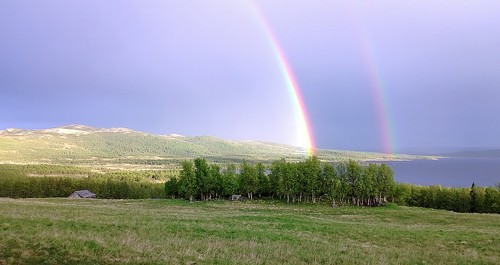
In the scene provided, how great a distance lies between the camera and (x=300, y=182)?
270ft

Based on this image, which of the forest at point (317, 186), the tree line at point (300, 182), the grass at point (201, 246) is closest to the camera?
the grass at point (201, 246)

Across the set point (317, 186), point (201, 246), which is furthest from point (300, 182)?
point (201, 246)

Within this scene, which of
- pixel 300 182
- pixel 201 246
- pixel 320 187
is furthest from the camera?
pixel 320 187

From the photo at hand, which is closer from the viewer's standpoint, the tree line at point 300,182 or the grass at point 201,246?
the grass at point 201,246

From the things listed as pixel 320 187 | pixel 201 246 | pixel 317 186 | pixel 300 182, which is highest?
pixel 201 246

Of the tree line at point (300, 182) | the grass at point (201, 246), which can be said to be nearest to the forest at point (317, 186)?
the tree line at point (300, 182)

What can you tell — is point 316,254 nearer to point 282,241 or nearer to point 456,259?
point 282,241

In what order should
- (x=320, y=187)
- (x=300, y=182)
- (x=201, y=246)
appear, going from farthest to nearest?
(x=320, y=187)
(x=300, y=182)
(x=201, y=246)

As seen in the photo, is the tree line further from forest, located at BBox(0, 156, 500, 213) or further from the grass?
the grass

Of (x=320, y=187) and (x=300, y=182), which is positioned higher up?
(x=300, y=182)

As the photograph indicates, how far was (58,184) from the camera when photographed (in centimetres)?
10862

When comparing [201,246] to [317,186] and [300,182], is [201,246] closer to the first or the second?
[300,182]

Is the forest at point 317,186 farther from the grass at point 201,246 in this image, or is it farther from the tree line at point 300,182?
the grass at point 201,246

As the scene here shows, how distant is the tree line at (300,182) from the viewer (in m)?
81.7
